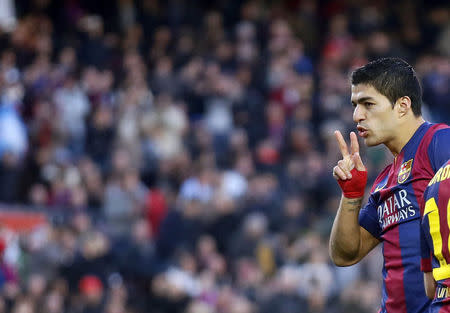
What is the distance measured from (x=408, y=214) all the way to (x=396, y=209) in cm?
10

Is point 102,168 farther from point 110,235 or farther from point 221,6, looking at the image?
point 221,6

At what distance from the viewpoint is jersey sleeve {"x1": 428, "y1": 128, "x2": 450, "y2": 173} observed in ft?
12.8

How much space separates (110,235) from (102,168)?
1.58 metres

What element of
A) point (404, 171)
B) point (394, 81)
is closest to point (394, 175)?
point (404, 171)

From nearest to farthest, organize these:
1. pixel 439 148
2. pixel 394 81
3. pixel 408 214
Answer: pixel 439 148, pixel 408 214, pixel 394 81

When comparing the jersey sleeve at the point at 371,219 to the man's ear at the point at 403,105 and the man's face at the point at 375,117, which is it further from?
the man's ear at the point at 403,105

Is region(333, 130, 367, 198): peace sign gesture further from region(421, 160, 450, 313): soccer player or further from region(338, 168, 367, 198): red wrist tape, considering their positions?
region(421, 160, 450, 313): soccer player

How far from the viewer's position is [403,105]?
4203 mm

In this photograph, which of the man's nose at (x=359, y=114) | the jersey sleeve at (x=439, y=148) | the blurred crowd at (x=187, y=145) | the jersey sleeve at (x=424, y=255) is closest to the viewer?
the jersey sleeve at (x=424, y=255)

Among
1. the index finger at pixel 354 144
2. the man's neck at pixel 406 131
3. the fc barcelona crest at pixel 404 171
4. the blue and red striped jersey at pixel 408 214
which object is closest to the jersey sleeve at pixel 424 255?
the blue and red striped jersey at pixel 408 214

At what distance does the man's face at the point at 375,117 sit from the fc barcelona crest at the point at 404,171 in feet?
0.52

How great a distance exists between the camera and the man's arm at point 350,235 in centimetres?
445

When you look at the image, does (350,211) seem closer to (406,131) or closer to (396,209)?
(396,209)

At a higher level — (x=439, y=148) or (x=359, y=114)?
(x=359, y=114)
